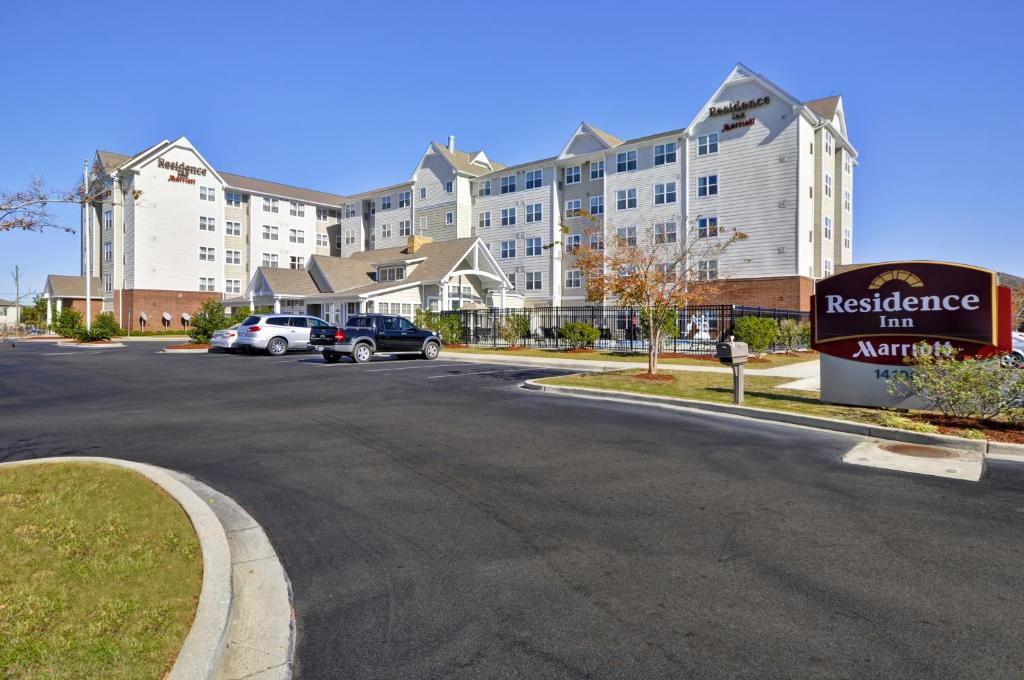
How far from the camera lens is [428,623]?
11.9 feet

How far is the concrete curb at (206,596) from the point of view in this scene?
3037mm

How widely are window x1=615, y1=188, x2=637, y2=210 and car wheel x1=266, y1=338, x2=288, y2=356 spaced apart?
27.3 metres

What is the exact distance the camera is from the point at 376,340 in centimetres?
2277

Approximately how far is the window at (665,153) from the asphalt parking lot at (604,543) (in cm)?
3564

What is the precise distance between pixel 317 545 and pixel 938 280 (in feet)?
37.5

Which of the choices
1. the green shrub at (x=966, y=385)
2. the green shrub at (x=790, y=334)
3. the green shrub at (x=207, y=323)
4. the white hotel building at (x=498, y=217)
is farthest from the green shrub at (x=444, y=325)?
the green shrub at (x=966, y=385)

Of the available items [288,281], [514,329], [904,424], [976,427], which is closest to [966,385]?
[976,427]

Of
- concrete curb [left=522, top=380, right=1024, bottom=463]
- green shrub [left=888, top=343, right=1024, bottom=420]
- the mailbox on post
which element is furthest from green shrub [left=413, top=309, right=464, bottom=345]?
green shrub [left=888, top=343, right=1024, bottom=420]

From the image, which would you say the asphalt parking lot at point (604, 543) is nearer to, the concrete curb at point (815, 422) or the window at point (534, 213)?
the concrete curb at point (815, 422)

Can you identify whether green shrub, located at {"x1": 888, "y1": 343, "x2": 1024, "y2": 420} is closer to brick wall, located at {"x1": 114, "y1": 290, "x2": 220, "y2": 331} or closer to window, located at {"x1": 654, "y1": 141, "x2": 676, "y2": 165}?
window, located at {"x1": 654, "y1": 141, "x2": 676, "y2": 165}

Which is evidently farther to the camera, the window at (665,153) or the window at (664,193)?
the window at (665,153)

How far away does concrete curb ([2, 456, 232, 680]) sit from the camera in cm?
304

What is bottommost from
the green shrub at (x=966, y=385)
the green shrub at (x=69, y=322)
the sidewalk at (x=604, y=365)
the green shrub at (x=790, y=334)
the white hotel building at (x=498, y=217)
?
the sidewalk at (x=604, y=365)

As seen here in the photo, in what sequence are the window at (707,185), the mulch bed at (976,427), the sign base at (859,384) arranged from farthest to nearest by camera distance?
the window at (707,185), the sign base at (859,384), the mulch bed at (976,427)
